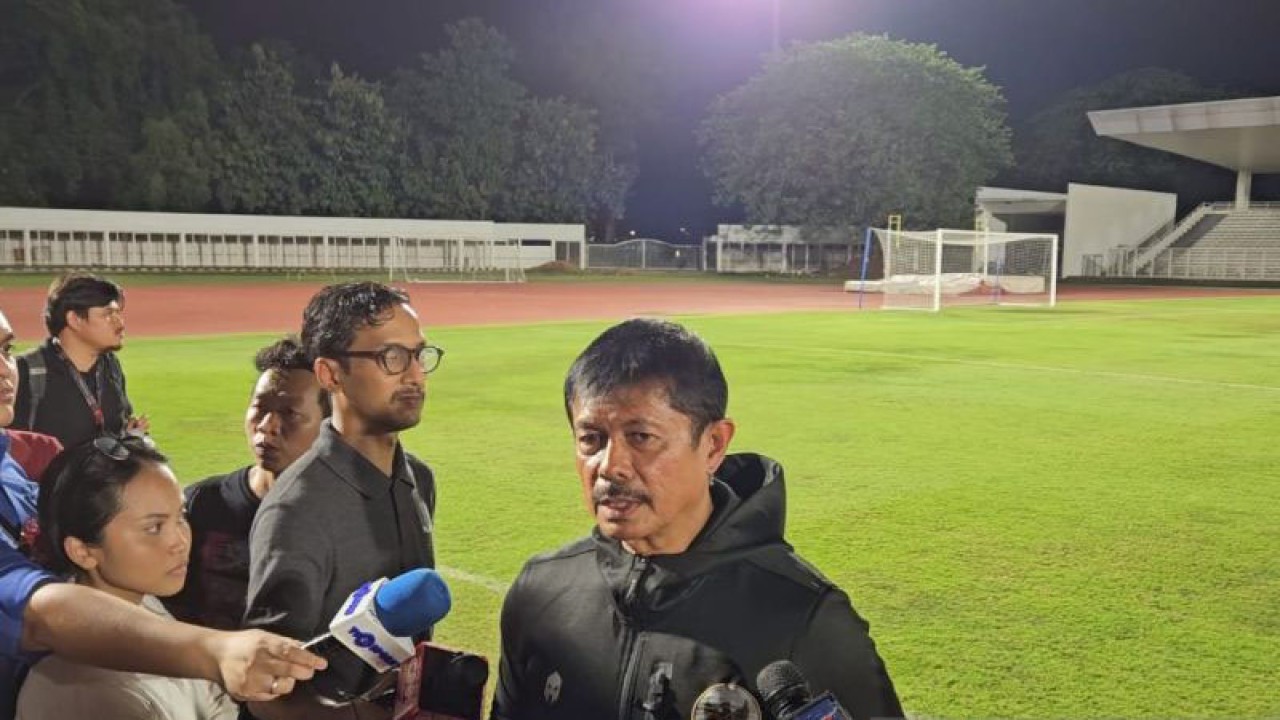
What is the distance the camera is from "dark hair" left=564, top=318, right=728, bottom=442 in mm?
2264

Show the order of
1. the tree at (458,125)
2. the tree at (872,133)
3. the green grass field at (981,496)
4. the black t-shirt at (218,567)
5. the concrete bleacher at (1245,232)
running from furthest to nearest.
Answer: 1. the tree at (458,125)
2. the concrete bleacher at (1245,232)
3. the tree at (872,133)
4. the green grass field at (981,496)
5. the black t-shirt at (218,567)

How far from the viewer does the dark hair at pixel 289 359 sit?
3.90 m

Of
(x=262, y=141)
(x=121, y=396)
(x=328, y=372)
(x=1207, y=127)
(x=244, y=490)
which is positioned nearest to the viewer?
(x=328, y=372)

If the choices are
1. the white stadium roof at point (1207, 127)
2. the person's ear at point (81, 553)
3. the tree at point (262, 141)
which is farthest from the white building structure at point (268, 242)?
the person's ear at point (81, 553)

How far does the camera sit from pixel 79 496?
9.29 feet

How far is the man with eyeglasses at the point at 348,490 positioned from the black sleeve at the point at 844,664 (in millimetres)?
933

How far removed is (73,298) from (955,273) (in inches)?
1436

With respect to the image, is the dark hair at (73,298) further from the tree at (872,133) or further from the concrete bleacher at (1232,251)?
the concrete bleacher at (1232,251)

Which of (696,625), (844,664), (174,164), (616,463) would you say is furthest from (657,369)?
(174,164)

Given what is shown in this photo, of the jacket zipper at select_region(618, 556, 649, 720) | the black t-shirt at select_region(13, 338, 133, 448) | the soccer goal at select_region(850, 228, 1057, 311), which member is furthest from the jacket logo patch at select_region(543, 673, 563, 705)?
the soccer goal at select_region(850, 228, 1057, 311)

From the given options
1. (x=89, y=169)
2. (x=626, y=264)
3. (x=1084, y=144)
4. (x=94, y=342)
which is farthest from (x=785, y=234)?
(x=94, y=342)

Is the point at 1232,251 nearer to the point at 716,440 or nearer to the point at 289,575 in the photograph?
the point at 716,440

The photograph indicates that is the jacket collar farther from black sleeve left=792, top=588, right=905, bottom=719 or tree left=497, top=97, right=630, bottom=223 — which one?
tree left=497, top=97, right=630, bottom=223

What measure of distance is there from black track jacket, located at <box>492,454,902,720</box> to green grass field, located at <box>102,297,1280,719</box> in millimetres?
2214
